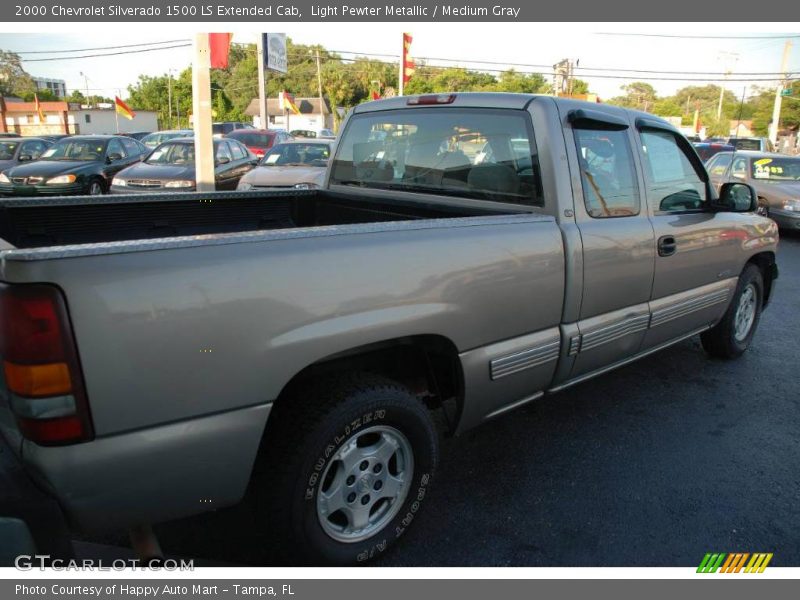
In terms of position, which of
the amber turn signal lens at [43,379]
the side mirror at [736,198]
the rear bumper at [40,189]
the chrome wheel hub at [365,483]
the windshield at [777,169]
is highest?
the windshield at [777,169]

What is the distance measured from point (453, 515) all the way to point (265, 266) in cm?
162

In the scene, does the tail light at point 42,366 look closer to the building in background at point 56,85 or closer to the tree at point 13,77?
the tree at point 13,77

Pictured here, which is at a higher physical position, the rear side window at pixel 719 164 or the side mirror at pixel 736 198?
the rear side window at pixel 719 164

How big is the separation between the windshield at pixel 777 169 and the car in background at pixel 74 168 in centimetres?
1358

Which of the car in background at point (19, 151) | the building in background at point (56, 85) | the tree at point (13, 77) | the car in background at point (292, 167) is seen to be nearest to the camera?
the car in background at point (292, 167)

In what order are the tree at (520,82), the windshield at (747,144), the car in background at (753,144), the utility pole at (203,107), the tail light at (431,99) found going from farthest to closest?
1. the tree at (520,82)
2. the windshield at (747,144)
3. the car in background at (753,144)
4. the utility pole at (203,107)
5. the tail light at (431,99)

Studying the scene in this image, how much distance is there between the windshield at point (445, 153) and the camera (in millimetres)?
3125

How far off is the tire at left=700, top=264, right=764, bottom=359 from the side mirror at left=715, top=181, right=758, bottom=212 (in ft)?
2.28

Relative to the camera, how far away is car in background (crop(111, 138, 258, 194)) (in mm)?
11281

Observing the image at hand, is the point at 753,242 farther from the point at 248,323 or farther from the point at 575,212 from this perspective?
the point at 248,323

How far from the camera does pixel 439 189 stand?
3.46 metres

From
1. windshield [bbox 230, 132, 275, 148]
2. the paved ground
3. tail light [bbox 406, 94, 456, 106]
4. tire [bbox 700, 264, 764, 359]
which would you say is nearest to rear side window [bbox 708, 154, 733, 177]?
tire [bbox 700, 264, 764, 359]

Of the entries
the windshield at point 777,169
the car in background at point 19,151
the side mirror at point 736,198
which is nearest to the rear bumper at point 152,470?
the side mirror at point 736,198

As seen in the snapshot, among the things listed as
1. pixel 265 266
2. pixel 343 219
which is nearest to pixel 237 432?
pixel 265 266
